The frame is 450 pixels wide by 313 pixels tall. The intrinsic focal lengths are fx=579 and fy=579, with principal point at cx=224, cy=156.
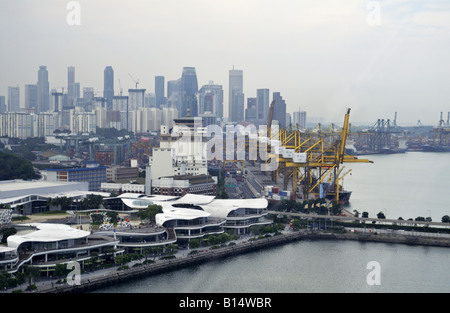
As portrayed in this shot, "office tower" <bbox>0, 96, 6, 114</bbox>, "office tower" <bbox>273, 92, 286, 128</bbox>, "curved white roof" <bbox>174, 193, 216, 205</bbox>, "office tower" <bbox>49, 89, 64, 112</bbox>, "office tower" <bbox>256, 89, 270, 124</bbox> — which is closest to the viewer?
"curved white roof" <bbox>174, 193, 216, 205</bbox>

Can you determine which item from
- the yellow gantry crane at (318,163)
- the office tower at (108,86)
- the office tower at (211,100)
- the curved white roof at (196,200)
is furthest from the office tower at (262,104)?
the curved white roof at (196,200)

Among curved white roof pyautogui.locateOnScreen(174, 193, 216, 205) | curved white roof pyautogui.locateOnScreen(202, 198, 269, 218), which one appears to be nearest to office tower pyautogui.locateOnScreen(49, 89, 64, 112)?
curved white roof pyautogui.locateOnScreen(174, 193, 216, 205)

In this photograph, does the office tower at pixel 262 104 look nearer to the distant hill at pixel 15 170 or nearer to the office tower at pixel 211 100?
the office tower at pixel 211 100

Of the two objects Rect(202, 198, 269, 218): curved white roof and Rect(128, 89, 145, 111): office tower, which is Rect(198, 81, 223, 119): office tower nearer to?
Rect(128, 89, 145, 111): office tower

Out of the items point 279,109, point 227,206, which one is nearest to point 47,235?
point 227,206

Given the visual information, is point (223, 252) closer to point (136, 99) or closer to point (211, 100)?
point (211, 100)
